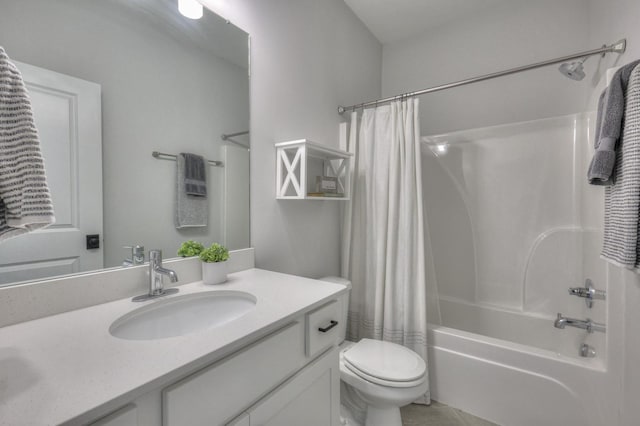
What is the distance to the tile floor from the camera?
62.1 inches

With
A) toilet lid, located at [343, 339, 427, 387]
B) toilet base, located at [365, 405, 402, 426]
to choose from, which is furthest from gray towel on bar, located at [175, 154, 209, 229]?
toilet base, located at [365, 405, 402, 426]

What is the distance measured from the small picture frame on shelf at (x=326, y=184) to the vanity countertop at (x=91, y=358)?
91 cm

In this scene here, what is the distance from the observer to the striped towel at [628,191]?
1.00 meters

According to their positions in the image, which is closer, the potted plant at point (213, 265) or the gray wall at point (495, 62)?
the potted plant at point (213, 265)

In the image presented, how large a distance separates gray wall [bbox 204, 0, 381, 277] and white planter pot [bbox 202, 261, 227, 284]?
33 cm

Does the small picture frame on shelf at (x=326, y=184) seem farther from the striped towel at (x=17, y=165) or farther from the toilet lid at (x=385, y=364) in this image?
the striped towel at (x=17, y=165)

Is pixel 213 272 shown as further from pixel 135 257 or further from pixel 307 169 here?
pixel 307 169

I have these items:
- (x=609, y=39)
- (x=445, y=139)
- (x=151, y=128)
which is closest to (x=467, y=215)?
(x=445, y=139)

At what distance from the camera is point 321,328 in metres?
0.97

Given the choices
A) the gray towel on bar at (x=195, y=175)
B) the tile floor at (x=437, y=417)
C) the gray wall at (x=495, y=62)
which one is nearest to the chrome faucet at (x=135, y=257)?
the gray towel on bar at (x=195, y=175)

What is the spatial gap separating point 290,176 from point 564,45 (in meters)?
2.18

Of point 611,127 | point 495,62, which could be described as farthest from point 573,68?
point 495,62

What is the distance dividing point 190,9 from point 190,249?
976 millimetres

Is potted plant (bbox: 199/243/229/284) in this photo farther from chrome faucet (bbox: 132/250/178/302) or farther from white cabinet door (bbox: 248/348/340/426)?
white cabinet door (bbox: 248/348/340/426)
